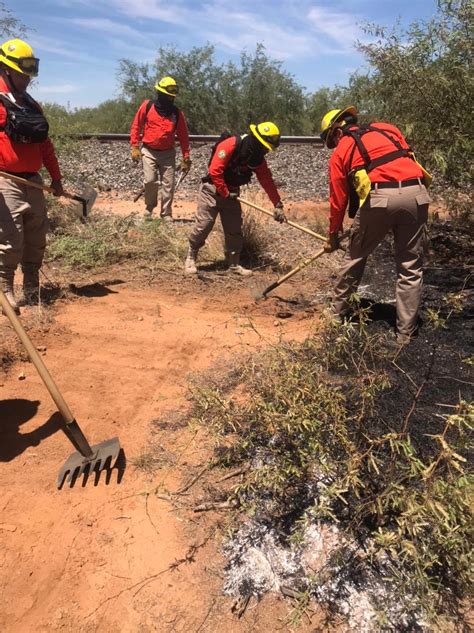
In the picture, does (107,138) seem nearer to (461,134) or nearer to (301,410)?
(461,134)

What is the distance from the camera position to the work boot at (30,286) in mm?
5050

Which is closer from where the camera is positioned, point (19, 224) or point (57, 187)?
point (19, 224)

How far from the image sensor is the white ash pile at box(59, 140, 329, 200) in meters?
10.2

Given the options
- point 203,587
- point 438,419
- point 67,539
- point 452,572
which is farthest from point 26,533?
point 438,419

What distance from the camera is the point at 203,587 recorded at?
7.78ft

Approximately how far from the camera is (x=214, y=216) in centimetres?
577

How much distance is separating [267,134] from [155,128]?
2926mm

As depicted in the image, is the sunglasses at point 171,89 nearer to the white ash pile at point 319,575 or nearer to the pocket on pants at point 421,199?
the pocket on pants at point 421,199

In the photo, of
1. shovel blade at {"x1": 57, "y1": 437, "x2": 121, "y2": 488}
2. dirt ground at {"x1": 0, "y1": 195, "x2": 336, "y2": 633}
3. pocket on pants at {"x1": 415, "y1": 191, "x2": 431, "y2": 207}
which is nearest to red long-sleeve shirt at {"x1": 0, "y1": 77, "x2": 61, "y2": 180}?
dirt ground at {"x1": 0, "y1": 195, "x2": 336, "y2": 633}

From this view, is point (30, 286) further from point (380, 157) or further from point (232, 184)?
point (380, 157)

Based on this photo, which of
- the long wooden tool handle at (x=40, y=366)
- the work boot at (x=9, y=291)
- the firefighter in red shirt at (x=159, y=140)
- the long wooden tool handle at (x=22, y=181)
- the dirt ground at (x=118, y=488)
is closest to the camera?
the dirt ground at (x=118, y=488)

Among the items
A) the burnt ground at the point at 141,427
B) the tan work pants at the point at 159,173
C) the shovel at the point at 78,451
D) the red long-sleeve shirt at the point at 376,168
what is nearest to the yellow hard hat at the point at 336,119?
the red long-sleeve shirt at the point at 376,168

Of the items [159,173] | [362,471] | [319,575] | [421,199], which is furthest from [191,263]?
[319,575]

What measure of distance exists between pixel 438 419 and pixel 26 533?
258 cm
